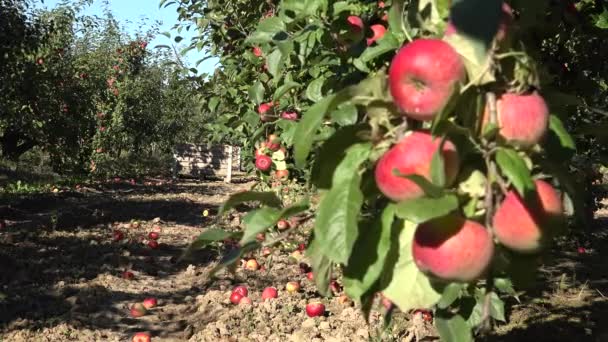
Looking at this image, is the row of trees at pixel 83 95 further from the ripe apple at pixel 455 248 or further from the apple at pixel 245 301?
the ripe apple at pixel 455 248

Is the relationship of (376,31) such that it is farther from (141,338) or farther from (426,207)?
(141,338)

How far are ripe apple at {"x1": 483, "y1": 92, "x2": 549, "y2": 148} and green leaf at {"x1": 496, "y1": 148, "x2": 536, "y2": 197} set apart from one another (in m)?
0.03

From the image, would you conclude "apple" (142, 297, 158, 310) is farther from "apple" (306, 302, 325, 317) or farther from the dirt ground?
"apple" (306, 302, 325, 317)

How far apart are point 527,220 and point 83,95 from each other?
13610 mm

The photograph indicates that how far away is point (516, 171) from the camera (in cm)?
67

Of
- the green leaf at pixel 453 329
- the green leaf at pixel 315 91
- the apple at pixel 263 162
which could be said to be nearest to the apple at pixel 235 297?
the apple at pixel 263 162

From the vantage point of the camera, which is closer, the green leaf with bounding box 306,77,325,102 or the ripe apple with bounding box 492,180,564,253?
the ripe apple with bounding box 492,180,564,253

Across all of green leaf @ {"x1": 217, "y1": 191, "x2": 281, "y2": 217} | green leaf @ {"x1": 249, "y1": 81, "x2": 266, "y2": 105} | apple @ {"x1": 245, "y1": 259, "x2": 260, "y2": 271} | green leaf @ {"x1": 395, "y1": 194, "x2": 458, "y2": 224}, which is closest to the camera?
green leaf @ {"x1": 395, "y1": 194, "x2": 458, "y2": 224}

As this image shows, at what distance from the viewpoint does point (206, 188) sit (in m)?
14.6

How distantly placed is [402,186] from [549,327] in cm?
343

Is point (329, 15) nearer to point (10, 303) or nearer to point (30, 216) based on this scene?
point (10, 303)

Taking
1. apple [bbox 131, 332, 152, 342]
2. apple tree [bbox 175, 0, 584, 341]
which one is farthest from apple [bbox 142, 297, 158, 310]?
apple tree [bbox 175, 0, 584, 341]

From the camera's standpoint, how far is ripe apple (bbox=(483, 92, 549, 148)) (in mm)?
716

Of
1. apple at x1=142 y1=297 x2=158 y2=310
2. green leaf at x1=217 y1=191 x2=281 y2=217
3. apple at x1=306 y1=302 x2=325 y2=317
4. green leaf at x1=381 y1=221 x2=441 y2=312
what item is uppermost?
green leaf at x1=217 y1=191 x2=281 y2=217
